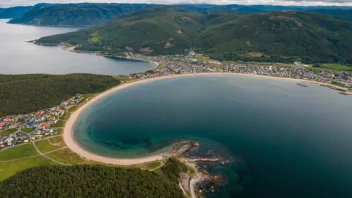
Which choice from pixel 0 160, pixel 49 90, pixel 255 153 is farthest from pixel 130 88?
pixel 255 153

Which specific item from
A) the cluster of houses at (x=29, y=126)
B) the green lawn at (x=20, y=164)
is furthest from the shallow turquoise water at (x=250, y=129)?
the green lawn at (x=20, y=164)

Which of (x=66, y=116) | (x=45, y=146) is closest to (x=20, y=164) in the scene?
(x=45, y=146)

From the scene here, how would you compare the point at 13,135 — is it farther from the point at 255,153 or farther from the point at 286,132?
the point at 286,132

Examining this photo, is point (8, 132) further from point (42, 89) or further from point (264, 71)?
point (264, 71)

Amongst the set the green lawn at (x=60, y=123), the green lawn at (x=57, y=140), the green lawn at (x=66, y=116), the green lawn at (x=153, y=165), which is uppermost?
the green lawn at (x=66, y=116)

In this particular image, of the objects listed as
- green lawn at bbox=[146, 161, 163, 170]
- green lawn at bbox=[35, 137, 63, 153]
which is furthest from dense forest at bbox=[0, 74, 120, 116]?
green lawn at bbox=[146, 161, 163, 170]

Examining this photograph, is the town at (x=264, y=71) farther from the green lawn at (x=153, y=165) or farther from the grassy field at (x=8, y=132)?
the green lawn at (x=153, y=165)

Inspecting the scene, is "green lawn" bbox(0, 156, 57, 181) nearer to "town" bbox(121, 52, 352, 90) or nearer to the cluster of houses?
the cluster of houses

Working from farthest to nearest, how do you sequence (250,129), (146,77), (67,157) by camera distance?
(146,77)
(250,129)
(67,157)
